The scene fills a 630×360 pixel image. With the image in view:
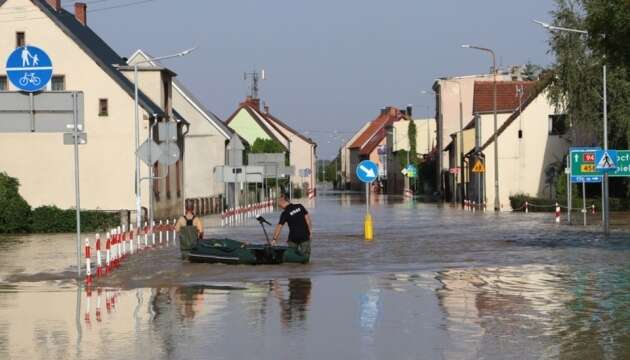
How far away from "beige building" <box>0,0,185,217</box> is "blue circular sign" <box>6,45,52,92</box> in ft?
101

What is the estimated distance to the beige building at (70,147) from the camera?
54344 millimetres

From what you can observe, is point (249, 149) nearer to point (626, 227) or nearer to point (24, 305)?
point (626, 227)

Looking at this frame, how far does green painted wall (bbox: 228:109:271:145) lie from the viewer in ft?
428

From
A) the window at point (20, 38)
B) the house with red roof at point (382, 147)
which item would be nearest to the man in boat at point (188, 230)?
the window at point (20, 38)

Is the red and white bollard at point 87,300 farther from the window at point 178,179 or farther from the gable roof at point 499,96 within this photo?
the gable roof at point 499,96

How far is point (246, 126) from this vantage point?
131000 mm

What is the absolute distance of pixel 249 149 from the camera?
10488 centimetres

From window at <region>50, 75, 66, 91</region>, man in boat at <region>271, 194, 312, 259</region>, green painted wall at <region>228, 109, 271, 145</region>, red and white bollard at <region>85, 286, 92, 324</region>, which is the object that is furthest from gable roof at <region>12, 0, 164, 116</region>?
green painted wall at <region>228, 109, 271, 145</region>

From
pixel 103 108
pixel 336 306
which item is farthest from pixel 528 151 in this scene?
pixel 336 306

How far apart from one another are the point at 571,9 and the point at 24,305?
48149 mm

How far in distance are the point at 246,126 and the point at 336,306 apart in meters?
115

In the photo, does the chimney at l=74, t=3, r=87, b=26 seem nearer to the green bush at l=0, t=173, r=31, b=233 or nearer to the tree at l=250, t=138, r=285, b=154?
the green bush at l=0, t=173, r=31, b=233

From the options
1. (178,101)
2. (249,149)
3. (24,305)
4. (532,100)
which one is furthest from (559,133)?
(24,305)

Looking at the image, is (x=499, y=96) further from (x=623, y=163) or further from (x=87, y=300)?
(x=87, y=300)
